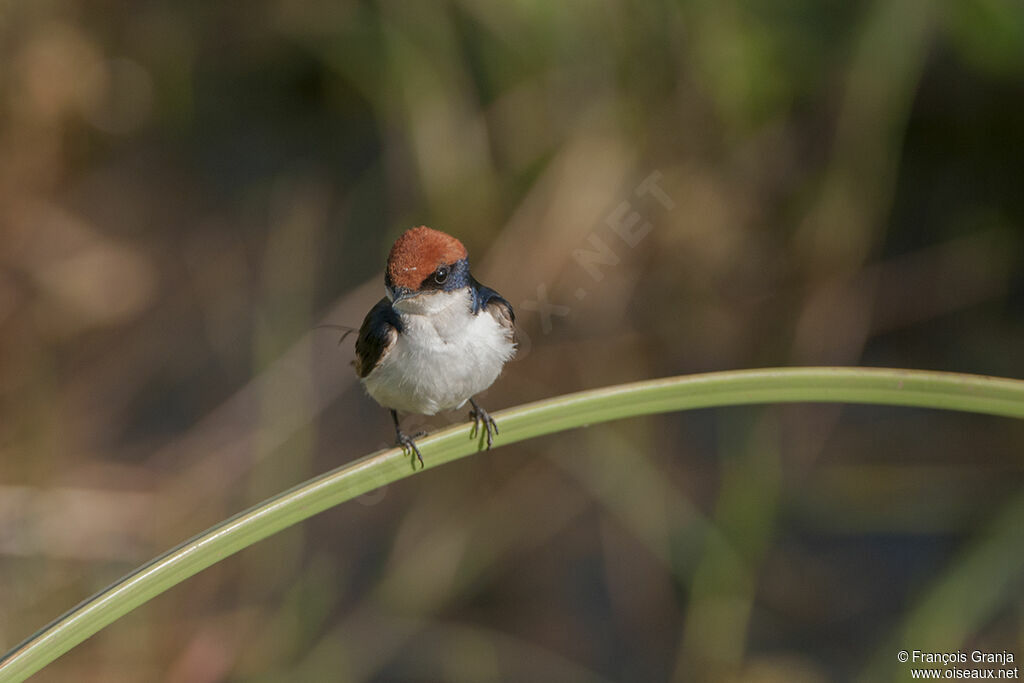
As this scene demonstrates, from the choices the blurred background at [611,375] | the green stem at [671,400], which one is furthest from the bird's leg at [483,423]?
the blurred background at [611,375]

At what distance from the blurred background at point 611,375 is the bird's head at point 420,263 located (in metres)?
1.97

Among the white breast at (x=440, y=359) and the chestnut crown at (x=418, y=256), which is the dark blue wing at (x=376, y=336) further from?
the chestnut crown at (x=418, y=256)

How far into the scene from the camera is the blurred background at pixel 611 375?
3.45m

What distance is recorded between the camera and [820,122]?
391cm

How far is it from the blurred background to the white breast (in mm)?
1688

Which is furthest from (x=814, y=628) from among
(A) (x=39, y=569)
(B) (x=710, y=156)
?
(A) (x=39, y=569)

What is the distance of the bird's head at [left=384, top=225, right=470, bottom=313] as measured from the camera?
1521 mm

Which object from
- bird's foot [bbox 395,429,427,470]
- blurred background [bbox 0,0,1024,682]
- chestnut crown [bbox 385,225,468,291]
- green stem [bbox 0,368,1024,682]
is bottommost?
green stem [bbox 0,368,1024,682]

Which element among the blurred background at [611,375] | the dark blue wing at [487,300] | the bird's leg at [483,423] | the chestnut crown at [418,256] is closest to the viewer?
the chestnut crown at [418,256]

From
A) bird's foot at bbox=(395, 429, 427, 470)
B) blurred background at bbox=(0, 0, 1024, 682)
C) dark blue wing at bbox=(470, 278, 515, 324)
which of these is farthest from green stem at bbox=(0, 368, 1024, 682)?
blurred background at bbox=(0, 0, 1024, 682)

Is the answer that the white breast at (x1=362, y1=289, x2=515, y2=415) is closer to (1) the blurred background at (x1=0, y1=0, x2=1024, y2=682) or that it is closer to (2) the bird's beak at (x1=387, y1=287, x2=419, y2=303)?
(2) the bird's beak at (x1=387, y1=287, x2=419, y2=303)

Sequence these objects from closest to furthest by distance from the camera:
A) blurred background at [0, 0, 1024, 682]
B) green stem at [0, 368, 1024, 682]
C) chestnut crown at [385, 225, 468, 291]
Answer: green stem at [0, 368, 1024, 682] → chestnut crown at [385, 225, 468, 291] → blurred background at [0, 0, 1024, 682]

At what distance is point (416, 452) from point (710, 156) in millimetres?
2520

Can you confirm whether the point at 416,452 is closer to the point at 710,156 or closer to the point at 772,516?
the point at 772,516
